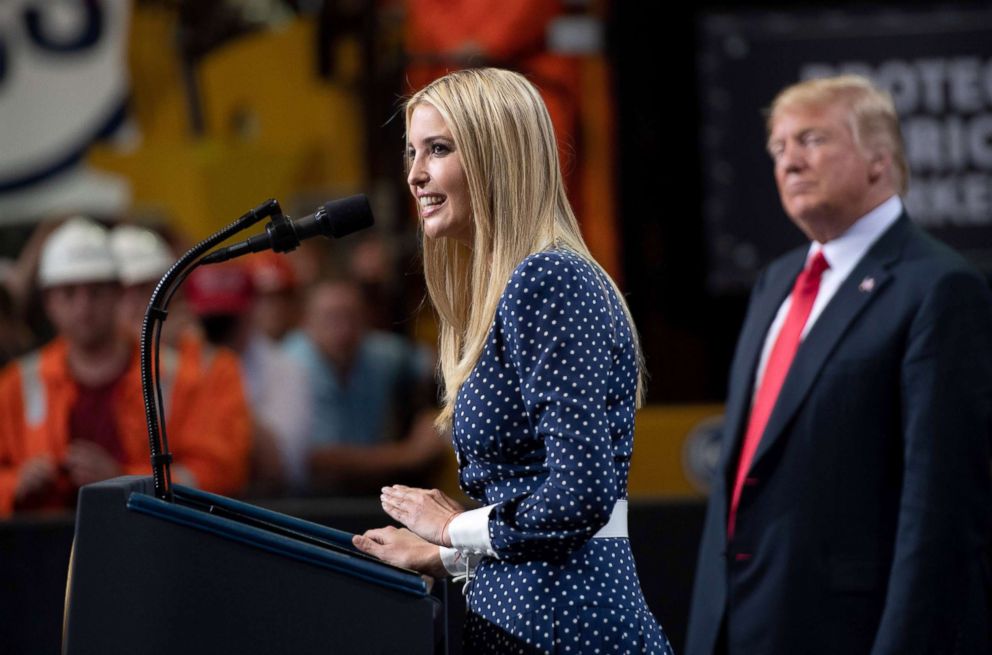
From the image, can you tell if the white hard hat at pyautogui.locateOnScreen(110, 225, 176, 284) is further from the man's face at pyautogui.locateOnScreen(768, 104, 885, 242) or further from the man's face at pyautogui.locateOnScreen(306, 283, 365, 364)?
the man's face at pyautogui.locateOnScreen(768, 104, 885, 242)

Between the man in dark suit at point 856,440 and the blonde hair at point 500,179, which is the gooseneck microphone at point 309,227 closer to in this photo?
the blonde hair at point 500,179

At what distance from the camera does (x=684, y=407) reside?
499 cm

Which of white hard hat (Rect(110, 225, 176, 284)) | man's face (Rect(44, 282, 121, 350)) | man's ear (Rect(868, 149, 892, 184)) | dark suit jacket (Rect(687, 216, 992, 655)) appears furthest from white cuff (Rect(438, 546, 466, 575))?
white hard hat (Rect(110, 225, 176, 284))

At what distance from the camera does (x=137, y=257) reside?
4.72m

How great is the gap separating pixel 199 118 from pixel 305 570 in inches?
173

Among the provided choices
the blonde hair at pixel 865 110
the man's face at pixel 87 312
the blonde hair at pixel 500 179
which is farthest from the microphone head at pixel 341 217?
the man's face at pixel 87 312

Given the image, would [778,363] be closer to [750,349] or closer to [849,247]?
[750,349]

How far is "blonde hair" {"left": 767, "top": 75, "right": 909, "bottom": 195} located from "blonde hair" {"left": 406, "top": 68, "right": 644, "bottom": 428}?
1.11 metres

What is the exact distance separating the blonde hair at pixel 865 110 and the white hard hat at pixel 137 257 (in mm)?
2494

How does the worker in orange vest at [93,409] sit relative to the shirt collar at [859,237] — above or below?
below

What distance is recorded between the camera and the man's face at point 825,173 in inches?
105

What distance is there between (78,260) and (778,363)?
8.19 feet

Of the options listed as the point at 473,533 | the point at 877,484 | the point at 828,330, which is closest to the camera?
the point at 473,533

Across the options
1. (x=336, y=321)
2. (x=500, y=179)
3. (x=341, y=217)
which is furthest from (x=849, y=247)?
(x=336, y=321)
